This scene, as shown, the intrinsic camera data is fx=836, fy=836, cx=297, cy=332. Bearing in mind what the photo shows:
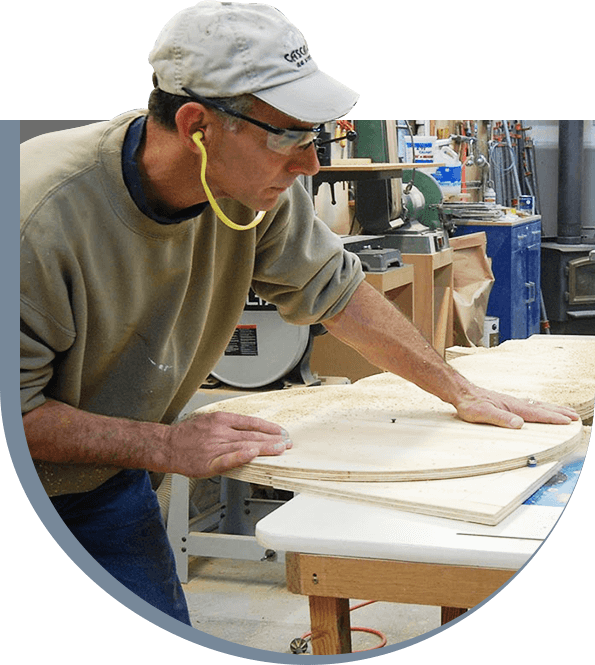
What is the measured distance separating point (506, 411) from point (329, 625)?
1.28ft

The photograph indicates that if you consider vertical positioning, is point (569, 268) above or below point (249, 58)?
below

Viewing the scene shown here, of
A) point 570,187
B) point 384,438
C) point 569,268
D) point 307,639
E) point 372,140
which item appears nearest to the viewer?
point 384,438

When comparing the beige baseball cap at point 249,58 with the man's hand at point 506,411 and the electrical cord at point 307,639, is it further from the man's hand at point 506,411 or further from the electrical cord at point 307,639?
the electrical cord at point 307,639

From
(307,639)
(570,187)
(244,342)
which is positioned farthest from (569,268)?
(307,639)

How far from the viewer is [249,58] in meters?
0.89

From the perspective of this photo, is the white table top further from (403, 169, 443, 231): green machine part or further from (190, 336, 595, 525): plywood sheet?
(403, 169, 443, 231): green machine part

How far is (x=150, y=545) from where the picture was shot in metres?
1.25

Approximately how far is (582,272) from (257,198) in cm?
140

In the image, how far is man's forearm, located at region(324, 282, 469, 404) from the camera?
1.21 metres

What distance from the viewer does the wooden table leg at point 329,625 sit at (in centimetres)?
97

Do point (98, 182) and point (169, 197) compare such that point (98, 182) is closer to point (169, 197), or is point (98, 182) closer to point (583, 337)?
point (169, 197)

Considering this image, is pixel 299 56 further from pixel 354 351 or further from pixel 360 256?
pixel 354 351

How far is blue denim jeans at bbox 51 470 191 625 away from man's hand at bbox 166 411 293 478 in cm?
26

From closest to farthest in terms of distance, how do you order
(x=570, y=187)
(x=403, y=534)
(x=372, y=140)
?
1. (x=403, y=534)
2. (x=372, y=140)
3. (x=570, y=187)
